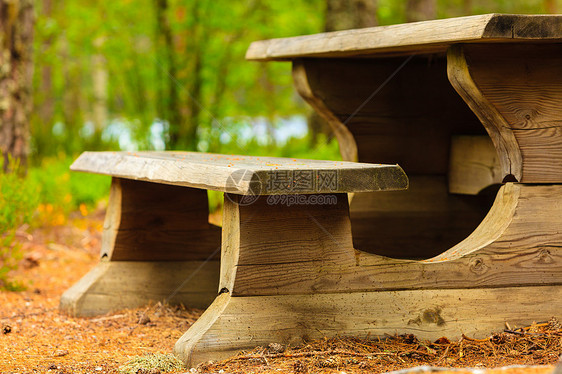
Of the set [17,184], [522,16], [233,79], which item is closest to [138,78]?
[233,79]

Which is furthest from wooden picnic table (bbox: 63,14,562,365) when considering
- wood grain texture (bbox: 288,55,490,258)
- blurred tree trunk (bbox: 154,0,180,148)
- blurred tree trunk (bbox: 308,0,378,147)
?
→ blurred tree trunk (bbox: 154,0,180,148)

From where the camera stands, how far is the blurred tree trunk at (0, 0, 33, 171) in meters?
5.49

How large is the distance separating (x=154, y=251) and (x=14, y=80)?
2711 millimetres

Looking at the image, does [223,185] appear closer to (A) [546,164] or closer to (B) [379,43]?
(B) [379,43]

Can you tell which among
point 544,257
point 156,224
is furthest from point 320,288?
point 156,224

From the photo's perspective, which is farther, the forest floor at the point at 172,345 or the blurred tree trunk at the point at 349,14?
the blurred tree trunk at the point at 349,14

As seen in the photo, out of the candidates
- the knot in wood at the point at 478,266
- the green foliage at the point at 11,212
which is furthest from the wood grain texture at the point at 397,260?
the green foliage at the point at 11,212

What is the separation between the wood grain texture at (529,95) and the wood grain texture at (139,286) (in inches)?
67.8

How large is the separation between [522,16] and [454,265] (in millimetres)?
1005

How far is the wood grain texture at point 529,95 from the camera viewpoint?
2811 mm

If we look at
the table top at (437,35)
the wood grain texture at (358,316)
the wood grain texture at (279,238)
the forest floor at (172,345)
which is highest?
the table top at (437,35)

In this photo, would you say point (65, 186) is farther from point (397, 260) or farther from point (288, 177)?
point (288, 177)

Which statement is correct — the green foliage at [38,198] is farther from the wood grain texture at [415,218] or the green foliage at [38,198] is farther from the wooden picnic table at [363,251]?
the wood grain texture at [415,218]

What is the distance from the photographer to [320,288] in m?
2.67
